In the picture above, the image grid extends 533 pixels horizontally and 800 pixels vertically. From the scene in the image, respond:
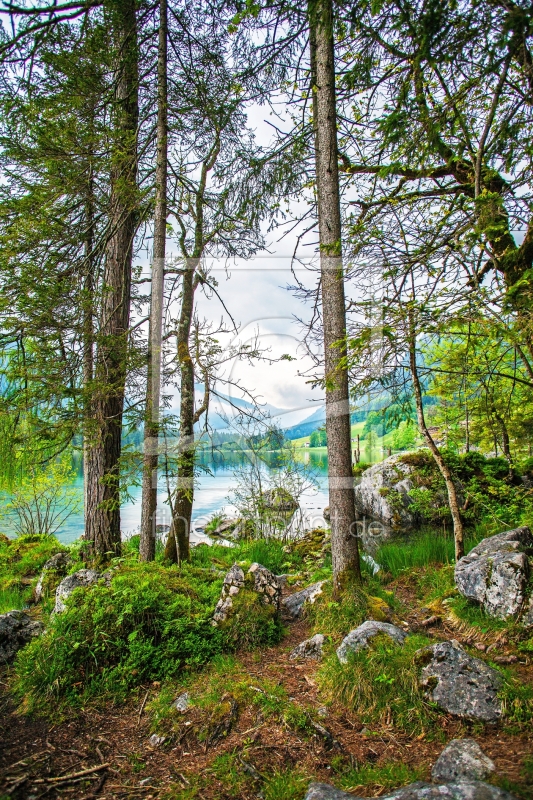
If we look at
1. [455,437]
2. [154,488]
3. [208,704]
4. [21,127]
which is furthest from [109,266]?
[455,437]

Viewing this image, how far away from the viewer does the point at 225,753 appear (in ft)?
8.33

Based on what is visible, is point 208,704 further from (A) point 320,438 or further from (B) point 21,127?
(A) point 320,438

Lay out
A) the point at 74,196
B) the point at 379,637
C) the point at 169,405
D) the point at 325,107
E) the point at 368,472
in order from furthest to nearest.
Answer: the point at 368,472, the point at 74,196, the point at 169,405, the point at 325,107, the point at 379,637

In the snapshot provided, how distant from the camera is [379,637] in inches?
128

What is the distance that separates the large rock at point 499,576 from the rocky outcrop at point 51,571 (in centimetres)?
516

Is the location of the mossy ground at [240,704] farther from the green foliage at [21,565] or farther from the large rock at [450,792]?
the green foliage at [21,565]

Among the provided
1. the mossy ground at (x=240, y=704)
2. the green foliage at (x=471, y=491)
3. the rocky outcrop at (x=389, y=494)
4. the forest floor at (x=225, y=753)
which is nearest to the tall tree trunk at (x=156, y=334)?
the mossy ground at (x=240, y=704)

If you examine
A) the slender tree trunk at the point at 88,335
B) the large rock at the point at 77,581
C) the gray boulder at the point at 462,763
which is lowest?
the gray boulder at the point at 462,763

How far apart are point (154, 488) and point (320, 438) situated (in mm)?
5994

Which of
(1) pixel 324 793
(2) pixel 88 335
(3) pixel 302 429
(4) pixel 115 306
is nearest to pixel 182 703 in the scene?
(1) pixel 324 793

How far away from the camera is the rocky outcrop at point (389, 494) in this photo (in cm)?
755

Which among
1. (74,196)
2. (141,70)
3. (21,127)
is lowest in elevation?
(74,196)

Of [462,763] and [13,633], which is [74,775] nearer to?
[462,763]

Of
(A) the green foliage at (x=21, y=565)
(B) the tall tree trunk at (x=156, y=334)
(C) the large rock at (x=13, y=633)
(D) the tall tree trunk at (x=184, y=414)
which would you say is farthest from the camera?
(D) the tall tree trunk at (x=184, y=414)
